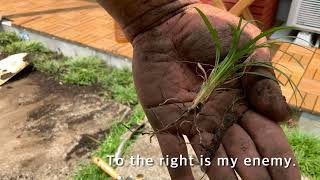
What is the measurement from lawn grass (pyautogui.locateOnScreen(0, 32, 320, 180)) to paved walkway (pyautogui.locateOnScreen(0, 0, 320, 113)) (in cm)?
23

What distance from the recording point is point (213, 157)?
1.43 meters

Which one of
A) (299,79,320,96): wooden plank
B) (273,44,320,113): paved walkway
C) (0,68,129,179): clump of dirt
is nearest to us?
(0,68,129,179): clump of dirt

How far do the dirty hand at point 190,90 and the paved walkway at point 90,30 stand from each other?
4.50 feet

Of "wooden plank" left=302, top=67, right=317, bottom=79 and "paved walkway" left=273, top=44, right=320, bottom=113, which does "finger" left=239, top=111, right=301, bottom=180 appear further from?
"wooden plank" left=302, top=67, right=317, bottom=79

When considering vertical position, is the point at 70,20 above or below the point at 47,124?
above

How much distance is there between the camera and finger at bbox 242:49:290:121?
1416 mm

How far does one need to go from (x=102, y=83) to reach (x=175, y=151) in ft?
7.23

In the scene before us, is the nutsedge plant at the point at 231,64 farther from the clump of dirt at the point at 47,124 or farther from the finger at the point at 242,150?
the clump of dirt at the point at 47,124

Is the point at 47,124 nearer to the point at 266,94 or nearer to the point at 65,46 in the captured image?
the point at 65,46

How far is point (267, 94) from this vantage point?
142 cm

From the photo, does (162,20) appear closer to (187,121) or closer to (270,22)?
(187,121)

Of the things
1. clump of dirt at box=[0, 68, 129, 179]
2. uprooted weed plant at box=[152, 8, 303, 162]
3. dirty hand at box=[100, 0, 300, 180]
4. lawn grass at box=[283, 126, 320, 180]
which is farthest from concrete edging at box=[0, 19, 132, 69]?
uprooted weed plant at box=[152, 8, 303, 162]

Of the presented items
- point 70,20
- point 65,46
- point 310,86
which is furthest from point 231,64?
point 70,20

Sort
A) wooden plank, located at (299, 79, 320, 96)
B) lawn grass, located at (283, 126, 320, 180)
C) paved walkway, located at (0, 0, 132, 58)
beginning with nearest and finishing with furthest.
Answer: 1. lawn grass, located at (283, 126, 320, 180)
2. wooden plank, located at (299, 79, 320, 96)
3. paved walkway, located at (0, 0, 132, 58)
